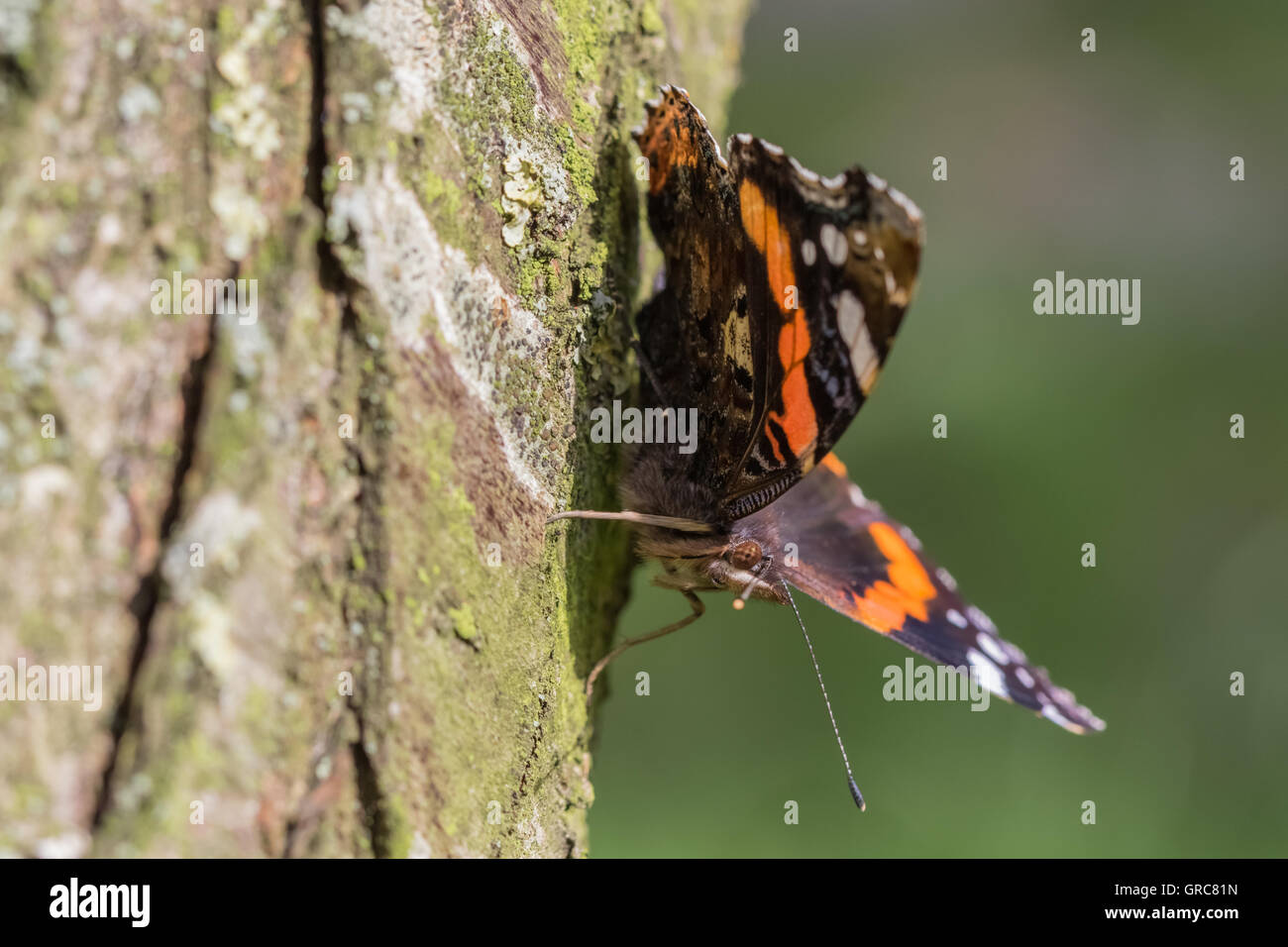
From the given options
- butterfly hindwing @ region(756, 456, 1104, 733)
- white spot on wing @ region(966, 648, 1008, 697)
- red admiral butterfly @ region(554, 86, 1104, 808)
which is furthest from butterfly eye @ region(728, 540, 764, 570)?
white spot on wing @ region(966, 648, 1008, 697)

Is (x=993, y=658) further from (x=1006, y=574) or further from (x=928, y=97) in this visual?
(x=928, y=97)

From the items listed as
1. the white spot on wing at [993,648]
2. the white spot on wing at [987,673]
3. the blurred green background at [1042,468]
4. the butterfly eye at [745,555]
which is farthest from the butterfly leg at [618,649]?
the blurred green background at [1042,468]

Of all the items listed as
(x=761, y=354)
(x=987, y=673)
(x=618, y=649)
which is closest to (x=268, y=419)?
(x=761, y=354)

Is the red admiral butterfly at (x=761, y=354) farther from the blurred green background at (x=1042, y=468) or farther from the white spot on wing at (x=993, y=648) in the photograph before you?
the blurred green background at (x=1042, y=468)

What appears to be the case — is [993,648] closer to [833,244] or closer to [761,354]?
[761,354]
